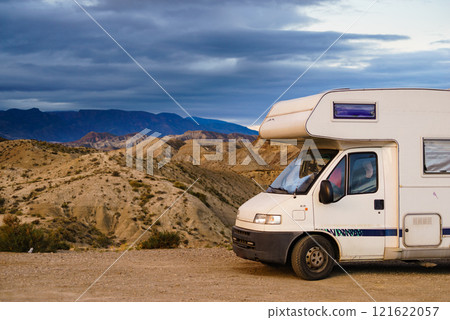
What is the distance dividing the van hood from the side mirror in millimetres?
575

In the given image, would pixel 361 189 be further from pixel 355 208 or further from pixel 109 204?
pixel 109 204

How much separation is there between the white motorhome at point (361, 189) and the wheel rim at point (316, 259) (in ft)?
0.06

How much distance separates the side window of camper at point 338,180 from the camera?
10.3m

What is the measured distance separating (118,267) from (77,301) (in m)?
3.65

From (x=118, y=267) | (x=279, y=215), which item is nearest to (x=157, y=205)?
(x=118, y=267)

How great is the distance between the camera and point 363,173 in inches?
410

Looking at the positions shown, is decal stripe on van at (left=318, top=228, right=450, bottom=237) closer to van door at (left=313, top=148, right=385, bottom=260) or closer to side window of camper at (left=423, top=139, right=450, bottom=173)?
van door at (left=313, top=148, right=385, bottom=260)

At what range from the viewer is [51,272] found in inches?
445

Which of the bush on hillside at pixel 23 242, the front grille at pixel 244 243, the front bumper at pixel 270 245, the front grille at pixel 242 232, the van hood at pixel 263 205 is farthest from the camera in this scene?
the bush on hillside at pixel 23 242

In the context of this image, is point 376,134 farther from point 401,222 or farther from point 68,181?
point 68,181

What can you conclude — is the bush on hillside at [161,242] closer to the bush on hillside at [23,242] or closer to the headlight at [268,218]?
the bush on hillside at [23,242]

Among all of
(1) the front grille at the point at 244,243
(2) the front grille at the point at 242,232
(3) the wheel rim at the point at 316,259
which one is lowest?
(3) the wheel rim at the point at 316,259

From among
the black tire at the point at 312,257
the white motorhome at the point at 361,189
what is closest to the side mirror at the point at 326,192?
the white motorhome at the point at 361,189
